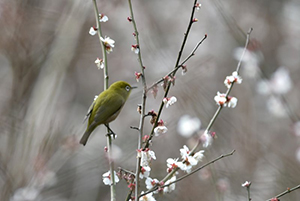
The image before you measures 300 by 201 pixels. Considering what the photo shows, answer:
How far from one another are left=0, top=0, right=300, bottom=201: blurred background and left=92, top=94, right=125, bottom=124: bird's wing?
0.21 metres

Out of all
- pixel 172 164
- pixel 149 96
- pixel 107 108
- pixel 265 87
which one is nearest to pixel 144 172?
pixel 172 164

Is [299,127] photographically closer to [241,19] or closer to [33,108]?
[33,108]

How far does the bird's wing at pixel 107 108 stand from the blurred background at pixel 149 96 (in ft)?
0.70

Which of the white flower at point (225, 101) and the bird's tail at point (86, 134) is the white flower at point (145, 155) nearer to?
the white flower at point (225, 101)

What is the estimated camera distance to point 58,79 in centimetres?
620

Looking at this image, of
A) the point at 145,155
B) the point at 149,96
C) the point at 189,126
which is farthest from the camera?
the point at 149,96

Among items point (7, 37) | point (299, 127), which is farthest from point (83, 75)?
point (299, 127)

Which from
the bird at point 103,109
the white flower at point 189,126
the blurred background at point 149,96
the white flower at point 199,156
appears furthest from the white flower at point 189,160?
the bird at point 103,109

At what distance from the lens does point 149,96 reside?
2.75 metres

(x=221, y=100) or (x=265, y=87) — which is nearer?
(x=221, y=100)

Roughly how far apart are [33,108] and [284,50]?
5475mm

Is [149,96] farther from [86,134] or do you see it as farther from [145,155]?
[145,155]

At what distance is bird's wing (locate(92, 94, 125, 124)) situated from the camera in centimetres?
286

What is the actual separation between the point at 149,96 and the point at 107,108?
12.7 inches
